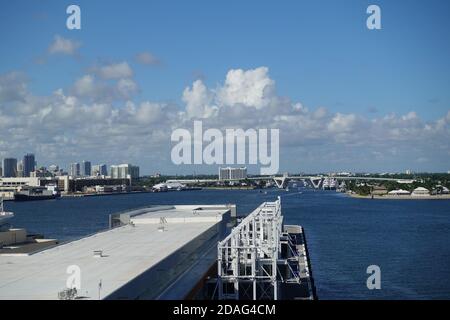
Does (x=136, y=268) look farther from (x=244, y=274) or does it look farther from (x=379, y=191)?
(x=379, y=191)

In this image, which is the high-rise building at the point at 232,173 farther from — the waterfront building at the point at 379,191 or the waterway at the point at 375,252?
the waterway at the point at 375,252

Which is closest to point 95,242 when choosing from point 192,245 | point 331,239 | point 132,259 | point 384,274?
point 192,245

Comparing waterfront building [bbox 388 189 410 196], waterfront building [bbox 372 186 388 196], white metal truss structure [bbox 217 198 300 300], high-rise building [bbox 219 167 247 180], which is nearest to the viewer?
white metal truss structure [bbox 217 198 300 300]

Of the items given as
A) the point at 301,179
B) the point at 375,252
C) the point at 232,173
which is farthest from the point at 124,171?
the point at 375,252

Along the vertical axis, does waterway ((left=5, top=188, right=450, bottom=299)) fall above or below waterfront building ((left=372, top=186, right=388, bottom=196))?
below

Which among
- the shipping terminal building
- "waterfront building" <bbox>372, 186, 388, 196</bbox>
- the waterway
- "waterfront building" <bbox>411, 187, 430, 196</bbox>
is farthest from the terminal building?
"waterfront building" <bbox>372, 186, 388, 196</bbox>

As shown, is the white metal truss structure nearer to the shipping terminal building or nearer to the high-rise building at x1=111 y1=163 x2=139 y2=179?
the shipping terminal building

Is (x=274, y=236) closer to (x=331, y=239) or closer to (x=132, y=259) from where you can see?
(x=132, y=259)
